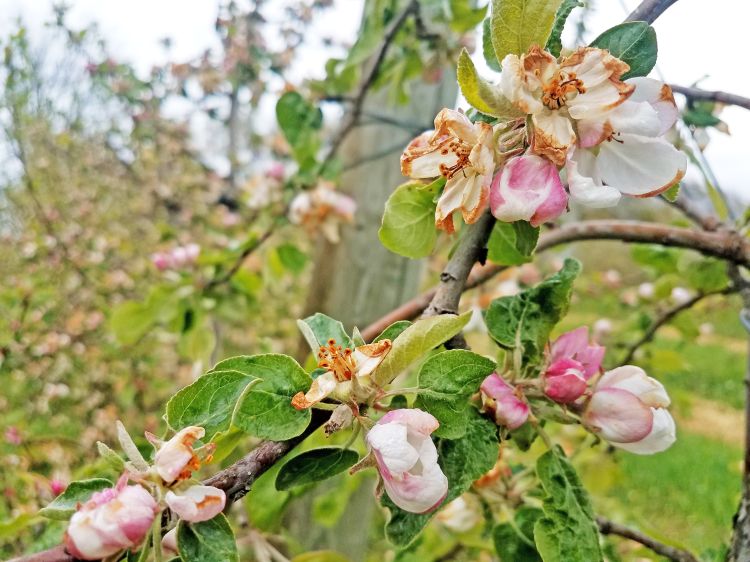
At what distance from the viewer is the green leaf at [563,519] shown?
43 centimetres

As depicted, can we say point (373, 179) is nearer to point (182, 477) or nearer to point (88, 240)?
point (182, 477)

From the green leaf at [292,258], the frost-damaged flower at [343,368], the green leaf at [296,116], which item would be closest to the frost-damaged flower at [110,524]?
the frost-damaged flower at [343,368]

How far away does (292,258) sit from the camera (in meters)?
1.33

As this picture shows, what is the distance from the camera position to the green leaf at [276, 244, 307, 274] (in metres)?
1.33

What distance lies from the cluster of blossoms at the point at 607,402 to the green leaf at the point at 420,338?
8 cm

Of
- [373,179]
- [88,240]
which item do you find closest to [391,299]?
[373,179]

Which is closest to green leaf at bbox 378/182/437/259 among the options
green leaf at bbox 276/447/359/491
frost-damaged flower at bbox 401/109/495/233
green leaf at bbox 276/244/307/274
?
frost-damaged flower at bbox 401/109/495/233

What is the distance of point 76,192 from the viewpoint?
3568 millimetres

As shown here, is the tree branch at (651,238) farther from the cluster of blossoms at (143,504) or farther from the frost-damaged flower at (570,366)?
the cluster of blossoms at (143,504)

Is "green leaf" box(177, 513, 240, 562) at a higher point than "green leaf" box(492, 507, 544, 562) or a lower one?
higher

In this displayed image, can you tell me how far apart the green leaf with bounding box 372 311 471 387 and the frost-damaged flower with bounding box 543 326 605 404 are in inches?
4.6

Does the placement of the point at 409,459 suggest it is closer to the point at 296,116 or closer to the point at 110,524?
the point at 110,524

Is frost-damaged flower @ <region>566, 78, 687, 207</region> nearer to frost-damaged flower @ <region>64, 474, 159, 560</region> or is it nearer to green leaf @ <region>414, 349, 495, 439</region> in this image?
green leaf @ <region>414, 349, 495, 439</region>

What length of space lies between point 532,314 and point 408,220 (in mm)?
127
